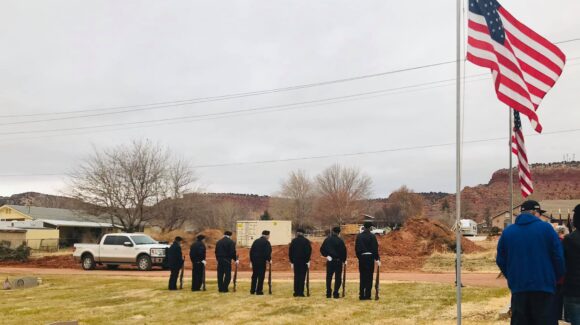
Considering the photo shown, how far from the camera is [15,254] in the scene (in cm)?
4034

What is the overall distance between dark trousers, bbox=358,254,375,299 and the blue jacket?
8.50 m

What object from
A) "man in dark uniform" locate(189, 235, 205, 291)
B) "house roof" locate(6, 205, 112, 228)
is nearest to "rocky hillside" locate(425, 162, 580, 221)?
"house roof" locate(6, 205, 112, 228)

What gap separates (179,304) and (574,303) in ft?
34.0

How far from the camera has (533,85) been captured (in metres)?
9.04

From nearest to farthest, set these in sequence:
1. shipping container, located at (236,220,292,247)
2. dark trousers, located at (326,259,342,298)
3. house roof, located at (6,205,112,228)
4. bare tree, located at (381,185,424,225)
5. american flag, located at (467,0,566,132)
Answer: american flag, located at (467,0,566,132)
dark trousers, located at (326,259,342,298)
shipping container, located at (236,220,292,247)
house roof, located at (6,205,112,228)
bare tree, located at (381,185,424,225)

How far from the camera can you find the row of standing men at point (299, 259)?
1500 centimetres

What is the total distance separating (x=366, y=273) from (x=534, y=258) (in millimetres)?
8814

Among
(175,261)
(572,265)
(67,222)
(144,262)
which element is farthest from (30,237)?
(572,265)

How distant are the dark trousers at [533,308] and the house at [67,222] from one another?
5053 centimetres

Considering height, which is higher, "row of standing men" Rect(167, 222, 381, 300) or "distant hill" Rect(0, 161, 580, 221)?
"distant hill" Rect(0, 161, 580, 221)

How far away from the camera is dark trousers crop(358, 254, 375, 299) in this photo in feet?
48.8

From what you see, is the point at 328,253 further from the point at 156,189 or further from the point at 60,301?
the point at 156,189

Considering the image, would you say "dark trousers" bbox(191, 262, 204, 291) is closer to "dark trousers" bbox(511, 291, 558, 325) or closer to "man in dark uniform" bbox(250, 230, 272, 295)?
"man in dark uniform" bbox(250, 230, 272, 295)

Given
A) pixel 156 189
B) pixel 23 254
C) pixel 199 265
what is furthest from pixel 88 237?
pixel 199 265
